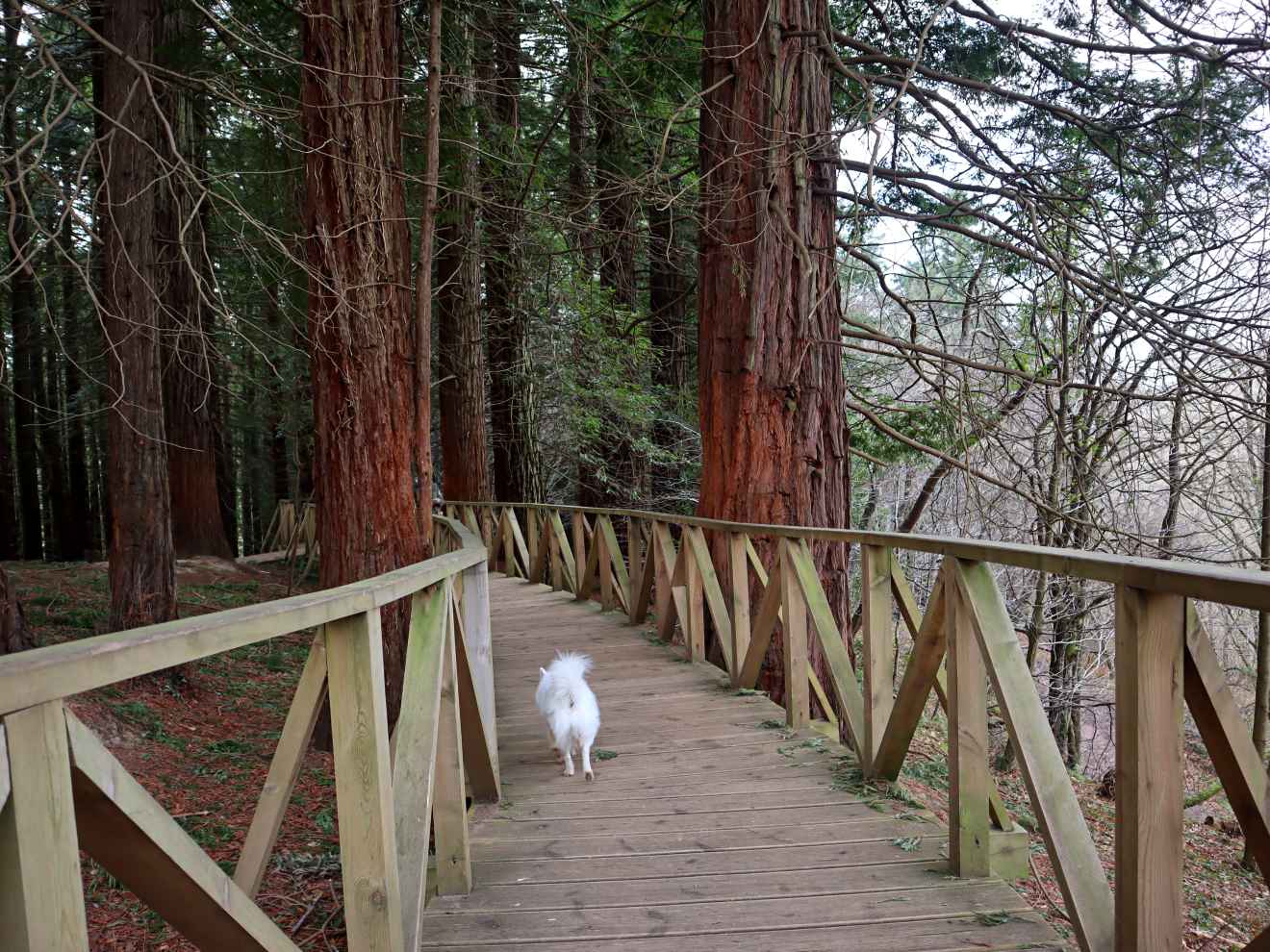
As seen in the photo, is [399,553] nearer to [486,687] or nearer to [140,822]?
[486,687]

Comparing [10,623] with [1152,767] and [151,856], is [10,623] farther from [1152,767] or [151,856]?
[1152,767]

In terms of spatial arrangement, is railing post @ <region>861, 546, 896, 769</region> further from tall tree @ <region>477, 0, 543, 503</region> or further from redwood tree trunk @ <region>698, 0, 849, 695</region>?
tall tree @ <region>477, 0, 543, 503</region>

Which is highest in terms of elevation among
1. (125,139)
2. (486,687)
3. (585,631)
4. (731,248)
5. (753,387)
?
(125,139)

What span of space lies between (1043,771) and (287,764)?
6.29ft

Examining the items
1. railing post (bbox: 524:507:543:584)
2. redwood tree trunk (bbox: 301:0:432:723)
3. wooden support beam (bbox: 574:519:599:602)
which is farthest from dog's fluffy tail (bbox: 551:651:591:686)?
railing post (bbox: 524:507:543:584)

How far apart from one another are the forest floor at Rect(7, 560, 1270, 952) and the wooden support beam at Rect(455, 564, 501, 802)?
847 mm

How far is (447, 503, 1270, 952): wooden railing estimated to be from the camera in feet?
5.96

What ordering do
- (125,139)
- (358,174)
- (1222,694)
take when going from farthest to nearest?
1. (125,139)
2. (358,174)
3. (1222,694)

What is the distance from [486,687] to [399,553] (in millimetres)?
2164

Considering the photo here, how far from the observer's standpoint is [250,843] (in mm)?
2012

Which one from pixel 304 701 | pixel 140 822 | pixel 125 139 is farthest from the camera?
pixel 125 139

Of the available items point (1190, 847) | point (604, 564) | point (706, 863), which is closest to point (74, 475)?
point (604, 564)

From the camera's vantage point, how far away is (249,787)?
623 centimetres

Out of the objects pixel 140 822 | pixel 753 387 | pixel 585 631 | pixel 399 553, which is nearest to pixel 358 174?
pixel 399 553
